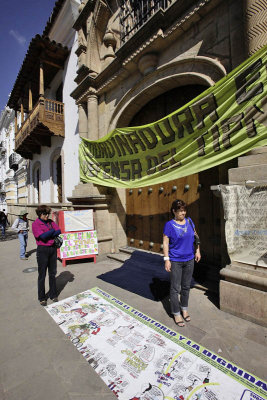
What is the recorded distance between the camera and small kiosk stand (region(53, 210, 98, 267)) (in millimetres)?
5207

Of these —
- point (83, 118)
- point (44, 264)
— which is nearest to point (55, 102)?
point (83, 118)

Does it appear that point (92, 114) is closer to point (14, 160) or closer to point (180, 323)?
point (180, 323)

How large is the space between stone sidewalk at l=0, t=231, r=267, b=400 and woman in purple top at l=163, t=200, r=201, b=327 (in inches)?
13.5

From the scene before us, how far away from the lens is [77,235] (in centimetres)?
536

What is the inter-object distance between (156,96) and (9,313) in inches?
224

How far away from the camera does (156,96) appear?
205 inches

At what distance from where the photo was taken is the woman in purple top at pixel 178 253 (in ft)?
8.64

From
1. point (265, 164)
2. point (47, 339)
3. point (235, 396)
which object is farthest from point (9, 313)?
point (265, 164)

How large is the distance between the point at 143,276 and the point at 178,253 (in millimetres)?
1945

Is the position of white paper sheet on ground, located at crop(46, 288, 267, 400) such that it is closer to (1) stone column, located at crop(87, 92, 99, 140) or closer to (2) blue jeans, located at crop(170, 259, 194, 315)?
(2) blue jeans, located at crop(170, 259, 194, 315)

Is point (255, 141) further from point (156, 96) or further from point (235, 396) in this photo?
point (156, 96)

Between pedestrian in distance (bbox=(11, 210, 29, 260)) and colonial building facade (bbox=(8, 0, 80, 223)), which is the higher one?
colonial building facade (bbox=(8, 0, 80, 223))

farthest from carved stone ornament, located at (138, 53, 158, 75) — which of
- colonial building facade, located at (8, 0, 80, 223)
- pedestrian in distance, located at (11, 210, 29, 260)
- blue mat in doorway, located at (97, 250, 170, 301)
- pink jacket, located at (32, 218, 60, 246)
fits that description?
pedestrian in distance, located at (11, 210, 29, 260)

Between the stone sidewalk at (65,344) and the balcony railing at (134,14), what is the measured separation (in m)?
6.60
